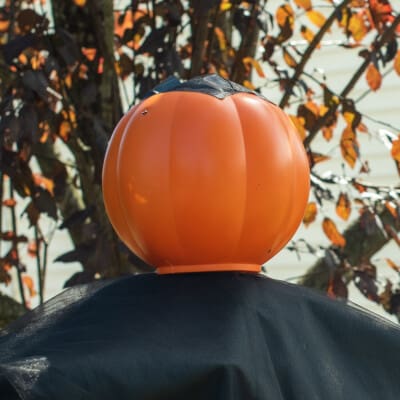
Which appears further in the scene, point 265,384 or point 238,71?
point 238,71

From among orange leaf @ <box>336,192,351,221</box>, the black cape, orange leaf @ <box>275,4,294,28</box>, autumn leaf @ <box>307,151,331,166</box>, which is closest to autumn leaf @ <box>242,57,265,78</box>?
orange leaf @ <box>275,4,294,28</box>

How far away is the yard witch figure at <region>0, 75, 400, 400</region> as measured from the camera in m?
1.13

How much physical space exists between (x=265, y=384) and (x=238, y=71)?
1.71 m

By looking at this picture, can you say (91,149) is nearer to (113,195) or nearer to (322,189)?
(322,189)

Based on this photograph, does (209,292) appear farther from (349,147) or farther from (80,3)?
(80,3)

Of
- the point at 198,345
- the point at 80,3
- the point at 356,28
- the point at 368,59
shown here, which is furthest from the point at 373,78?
the point at 198,345

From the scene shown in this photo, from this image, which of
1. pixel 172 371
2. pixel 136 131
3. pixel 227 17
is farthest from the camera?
pixel 227 17

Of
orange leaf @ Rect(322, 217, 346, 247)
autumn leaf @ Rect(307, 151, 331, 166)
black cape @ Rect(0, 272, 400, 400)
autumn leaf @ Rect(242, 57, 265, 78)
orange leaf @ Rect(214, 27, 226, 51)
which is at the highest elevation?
orange leaf @ Rect(214, 27, 226, 51)

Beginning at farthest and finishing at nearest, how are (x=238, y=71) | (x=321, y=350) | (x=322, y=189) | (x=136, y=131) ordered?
(x=238, y=71) < (x=322, y=189) < (x=136, y=131) < (x=321, y=350)

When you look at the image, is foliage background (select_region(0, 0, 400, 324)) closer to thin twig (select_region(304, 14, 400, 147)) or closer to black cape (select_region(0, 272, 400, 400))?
thin twig (select_region(304, 14, 400, 147))

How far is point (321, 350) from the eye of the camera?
1269 mm

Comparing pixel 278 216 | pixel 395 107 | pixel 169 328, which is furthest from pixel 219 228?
pixel 395 107

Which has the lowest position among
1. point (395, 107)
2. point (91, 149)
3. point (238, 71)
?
point (395, 107)

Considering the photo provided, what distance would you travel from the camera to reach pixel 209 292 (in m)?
1.28
